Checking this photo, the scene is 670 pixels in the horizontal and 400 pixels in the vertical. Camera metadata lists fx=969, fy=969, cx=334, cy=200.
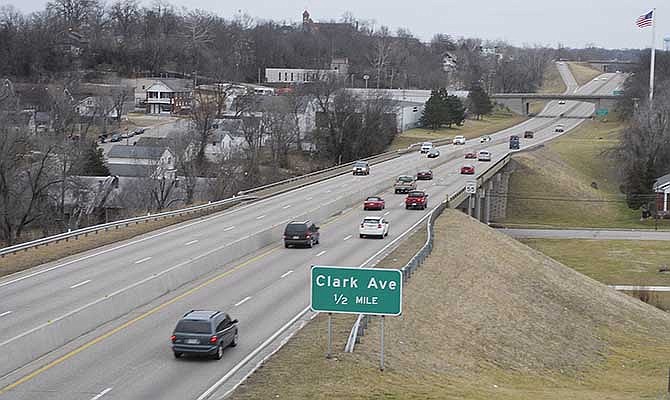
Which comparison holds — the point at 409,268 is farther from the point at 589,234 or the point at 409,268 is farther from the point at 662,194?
the point at 662,194

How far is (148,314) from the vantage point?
2886 cm

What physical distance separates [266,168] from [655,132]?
40545 mm

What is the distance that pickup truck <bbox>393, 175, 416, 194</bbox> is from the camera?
71625mm

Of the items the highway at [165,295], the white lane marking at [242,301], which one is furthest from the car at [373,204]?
the white lane marking at [242,301]

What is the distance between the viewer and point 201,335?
75.7 ft

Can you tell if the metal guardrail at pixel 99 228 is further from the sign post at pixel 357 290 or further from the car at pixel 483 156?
the car at pixel 483 156

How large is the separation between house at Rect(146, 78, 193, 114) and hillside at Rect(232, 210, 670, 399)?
112 metres

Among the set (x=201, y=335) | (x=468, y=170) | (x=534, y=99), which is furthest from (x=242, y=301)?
(x=534, y=99)

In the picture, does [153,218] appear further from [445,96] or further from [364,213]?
[445,96]

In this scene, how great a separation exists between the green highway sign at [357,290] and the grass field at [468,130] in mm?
101779

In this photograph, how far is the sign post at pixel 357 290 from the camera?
866 inches

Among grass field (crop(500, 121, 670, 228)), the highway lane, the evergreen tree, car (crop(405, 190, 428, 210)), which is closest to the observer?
car (crop(405, 190, 428, 210))

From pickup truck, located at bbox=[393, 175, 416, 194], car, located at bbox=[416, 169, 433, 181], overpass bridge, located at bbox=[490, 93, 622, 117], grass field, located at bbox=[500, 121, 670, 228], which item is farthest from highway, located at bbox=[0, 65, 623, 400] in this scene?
overpass bridge, located at bbox=[490, 93, 622, 117]

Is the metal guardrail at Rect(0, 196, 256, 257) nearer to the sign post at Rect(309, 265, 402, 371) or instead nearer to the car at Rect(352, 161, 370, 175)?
the sign post at Rect(309, 265, 402, 371)
